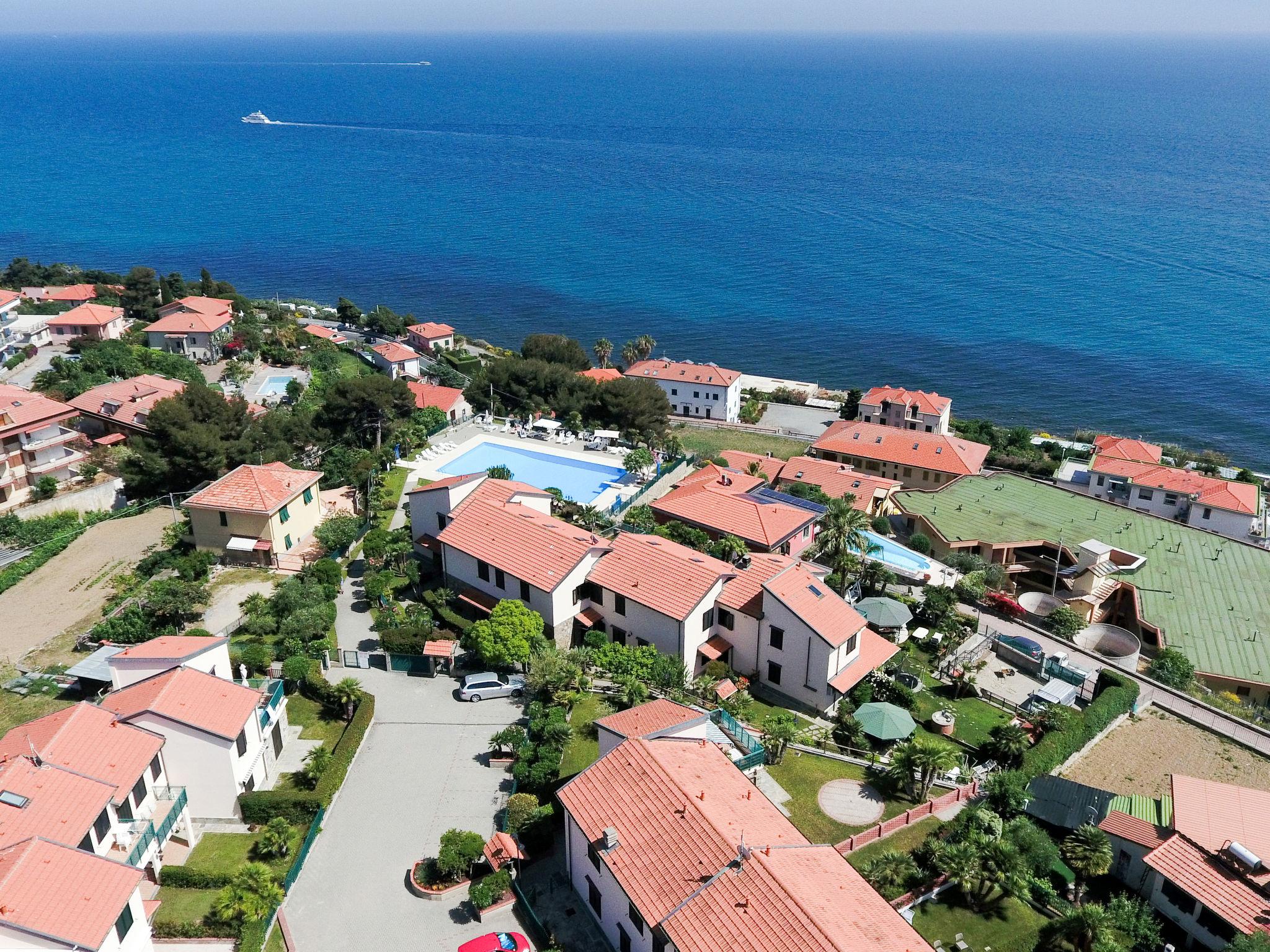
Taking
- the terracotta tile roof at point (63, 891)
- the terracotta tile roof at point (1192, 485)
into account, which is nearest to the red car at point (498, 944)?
the terracotta tile roof at point (63, 891)

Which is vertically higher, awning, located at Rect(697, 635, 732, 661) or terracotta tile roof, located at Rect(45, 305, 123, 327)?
awning, located at Rect(697, 635, 732, 661)

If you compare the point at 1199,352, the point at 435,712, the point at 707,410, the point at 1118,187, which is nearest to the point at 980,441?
the point at 707,410

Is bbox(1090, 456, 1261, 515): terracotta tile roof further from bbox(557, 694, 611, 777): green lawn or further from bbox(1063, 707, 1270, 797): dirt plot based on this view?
bbox(557, 694, 611, 777): green lawn

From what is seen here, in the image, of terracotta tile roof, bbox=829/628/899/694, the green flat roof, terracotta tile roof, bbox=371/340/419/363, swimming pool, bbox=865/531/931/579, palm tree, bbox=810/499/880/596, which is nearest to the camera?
terracotta tile roof, bbox=829/628/899/694

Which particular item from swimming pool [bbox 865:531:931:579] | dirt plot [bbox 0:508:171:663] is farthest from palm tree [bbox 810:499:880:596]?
dirt plot [bbox 0:508:171:663]

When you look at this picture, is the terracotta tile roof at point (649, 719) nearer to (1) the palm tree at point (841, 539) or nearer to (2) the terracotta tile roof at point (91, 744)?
(2) the terracotta tile roof at point (91, 744)

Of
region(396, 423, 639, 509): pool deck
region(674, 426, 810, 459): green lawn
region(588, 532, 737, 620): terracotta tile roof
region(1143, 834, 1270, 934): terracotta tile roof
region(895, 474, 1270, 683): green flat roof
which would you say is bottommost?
region(674, 426, 810, 459): green lawn

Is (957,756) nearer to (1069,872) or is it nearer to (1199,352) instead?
(1069,872)
